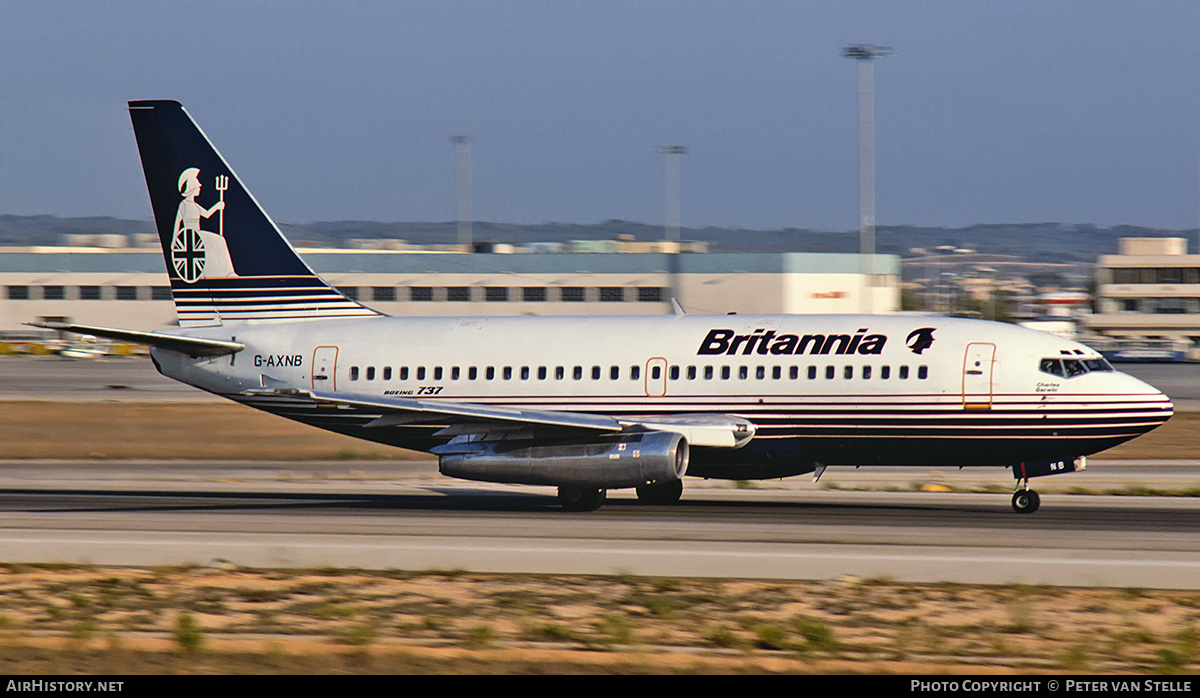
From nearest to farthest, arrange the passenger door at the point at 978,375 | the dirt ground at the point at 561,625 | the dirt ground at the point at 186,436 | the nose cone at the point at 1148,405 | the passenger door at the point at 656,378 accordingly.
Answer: the dirt ground at the point at 561,625 → the nose cone at the point at 1148,405 → the passenger door at the point at 978,375 → the passenger door at the point at 656,378 → the dirt ground at the point at 186,436

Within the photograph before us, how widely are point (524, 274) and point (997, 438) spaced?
283 ft

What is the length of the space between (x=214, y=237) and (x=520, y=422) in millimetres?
9747

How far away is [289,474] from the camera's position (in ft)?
120

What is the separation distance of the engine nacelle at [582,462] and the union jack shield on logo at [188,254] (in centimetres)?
833

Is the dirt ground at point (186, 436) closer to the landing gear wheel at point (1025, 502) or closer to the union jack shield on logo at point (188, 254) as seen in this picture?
the union jack shield on logo at point (188, 254)

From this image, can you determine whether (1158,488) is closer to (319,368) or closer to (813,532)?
(813,532)

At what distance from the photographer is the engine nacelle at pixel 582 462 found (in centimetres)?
2564

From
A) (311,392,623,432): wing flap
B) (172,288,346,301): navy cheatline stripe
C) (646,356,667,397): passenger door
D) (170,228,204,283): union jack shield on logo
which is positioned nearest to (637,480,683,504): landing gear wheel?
(646,356,667,397): passenger door

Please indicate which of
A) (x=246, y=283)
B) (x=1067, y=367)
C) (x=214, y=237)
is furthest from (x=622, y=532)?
(x=214, y=237)

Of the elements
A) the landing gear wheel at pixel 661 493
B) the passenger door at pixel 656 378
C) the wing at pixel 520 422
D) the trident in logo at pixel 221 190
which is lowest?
the landing gear wheel at pixel 661 493

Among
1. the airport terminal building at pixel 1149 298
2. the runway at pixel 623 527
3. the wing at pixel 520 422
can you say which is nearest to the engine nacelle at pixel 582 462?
the wing at pixel 520 422

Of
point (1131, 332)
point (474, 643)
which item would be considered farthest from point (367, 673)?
point (1131, 332)

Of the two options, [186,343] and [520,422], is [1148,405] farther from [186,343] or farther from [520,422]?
[186,343]

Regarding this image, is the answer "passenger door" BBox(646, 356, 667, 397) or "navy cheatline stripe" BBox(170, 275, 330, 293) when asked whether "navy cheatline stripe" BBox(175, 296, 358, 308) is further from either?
"passenger door" BBox(646, 356, 667, 397)
